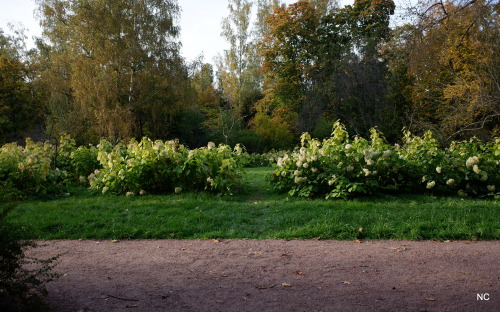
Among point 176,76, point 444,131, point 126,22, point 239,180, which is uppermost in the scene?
point 126,22

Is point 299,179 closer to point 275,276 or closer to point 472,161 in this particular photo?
point 472,161

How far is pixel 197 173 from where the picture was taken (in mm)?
7359

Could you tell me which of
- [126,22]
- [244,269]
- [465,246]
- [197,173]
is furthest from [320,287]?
[126,22]

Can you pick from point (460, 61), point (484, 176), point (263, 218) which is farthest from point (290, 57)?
point (263, 218)

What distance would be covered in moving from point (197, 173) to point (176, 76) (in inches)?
580

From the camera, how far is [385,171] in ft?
23.0

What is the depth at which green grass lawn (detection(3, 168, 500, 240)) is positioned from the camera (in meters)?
5.12

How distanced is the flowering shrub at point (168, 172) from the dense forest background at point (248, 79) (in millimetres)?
5806

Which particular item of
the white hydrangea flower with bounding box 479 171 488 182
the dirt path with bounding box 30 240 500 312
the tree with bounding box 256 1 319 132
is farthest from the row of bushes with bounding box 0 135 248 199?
the tree with bounding box 256 1 319 132

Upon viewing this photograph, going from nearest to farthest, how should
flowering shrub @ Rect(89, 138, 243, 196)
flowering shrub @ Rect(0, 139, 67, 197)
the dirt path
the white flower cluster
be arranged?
1. the dirt path
2. the white flower cluster
3. flowering shrub @ Rect(89, 138, 243, 196)
4. flowering shrub @ Rect(0, 139, 67, 197)

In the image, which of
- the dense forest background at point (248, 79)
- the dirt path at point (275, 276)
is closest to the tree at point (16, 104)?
the dense forest background at point (248, 79)

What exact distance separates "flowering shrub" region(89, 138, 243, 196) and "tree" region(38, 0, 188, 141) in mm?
10143

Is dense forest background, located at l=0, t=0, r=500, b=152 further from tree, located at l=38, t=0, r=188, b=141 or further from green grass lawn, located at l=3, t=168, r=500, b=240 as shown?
green grass lawn, located at l=3, t=168, r=500, b=240

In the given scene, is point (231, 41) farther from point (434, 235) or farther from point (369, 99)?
point (434, 235)
